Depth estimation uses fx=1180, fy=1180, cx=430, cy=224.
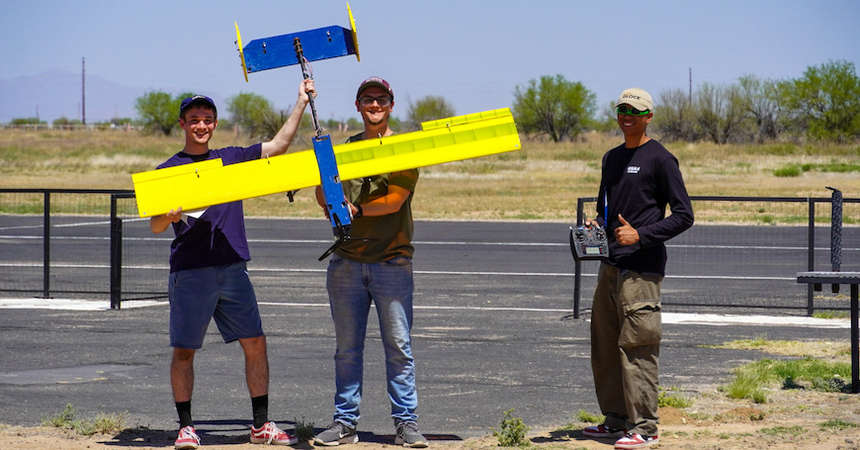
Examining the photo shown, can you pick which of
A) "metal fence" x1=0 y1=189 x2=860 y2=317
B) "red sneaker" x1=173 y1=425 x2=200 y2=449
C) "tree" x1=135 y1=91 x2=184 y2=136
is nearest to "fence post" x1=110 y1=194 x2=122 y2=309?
"metal fence" x1=0 y1=189 x2=860 y2=317

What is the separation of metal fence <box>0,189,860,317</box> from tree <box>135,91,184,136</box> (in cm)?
7666

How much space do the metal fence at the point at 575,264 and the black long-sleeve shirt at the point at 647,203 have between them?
5.74 m

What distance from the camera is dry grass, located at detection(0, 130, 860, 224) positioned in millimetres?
35219

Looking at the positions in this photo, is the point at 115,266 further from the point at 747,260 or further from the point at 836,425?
the point at 747,260

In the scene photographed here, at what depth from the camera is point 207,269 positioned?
702 centimetres

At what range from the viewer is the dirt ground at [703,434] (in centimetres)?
721

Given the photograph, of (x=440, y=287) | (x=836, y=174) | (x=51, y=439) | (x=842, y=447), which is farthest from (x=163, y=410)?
(x=836, y=174)

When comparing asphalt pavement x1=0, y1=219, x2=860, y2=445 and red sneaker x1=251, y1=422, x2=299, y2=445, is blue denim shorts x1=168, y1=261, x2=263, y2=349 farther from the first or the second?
asphalt pavement x1=0, y1=219, x2=860, y2=445

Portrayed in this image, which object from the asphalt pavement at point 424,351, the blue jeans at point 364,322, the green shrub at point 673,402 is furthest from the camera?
the asphalt pavement at point 424,351

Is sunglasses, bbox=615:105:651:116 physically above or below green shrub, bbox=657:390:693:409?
above

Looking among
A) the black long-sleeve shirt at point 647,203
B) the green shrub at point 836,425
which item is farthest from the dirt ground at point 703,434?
the black long-sleeve shirt at point 647,203

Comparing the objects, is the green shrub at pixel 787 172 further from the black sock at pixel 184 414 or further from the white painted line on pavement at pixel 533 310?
the black sock at pixel 184 414

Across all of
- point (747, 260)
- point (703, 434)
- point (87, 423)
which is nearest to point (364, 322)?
point (87, 423)

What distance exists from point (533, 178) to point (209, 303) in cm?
4589
